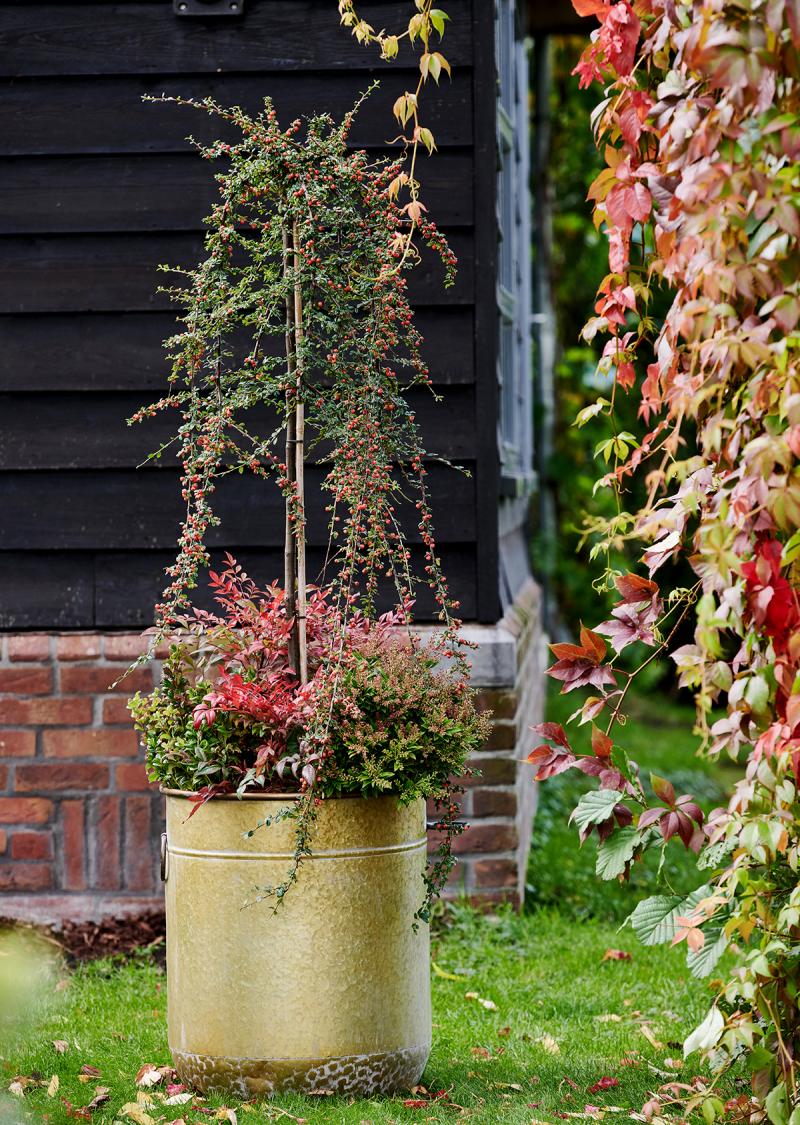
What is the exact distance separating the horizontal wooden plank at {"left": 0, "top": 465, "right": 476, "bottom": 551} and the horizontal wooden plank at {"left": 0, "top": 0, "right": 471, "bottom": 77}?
1217 mm

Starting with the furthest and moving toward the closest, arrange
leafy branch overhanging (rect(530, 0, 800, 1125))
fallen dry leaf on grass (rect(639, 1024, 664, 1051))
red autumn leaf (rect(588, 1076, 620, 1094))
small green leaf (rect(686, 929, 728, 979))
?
fallen dry leaf on grass (rect(639, 1024, 664, 1051))
red autumn leaf (rect(588, 1076, 620, 1094))
small green leaf (rect(686, 929, 728, 979))
leafy branch overhanging (rect(530, 0, 800, 1125))

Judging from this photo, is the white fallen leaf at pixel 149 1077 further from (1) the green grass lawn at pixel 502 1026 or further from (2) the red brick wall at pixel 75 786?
(2) the red brick wall at pixel 75 786

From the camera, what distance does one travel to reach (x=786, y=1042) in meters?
2.43

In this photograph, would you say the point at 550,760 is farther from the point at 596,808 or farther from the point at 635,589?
the point at 635,589

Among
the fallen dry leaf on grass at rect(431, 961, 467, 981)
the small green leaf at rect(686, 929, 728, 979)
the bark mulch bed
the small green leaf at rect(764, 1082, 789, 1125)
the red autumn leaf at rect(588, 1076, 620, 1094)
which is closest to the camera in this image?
the small green leaf at rect(764, 1082, 789, 1125)

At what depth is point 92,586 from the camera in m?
4.23

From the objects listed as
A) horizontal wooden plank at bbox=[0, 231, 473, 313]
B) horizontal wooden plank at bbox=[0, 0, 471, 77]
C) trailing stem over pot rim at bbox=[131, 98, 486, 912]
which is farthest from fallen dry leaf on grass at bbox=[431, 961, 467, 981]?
horizontal wooden plank at bbox=[0, 0, 471, 77]

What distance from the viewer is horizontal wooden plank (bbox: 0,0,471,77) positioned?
4.14 metres

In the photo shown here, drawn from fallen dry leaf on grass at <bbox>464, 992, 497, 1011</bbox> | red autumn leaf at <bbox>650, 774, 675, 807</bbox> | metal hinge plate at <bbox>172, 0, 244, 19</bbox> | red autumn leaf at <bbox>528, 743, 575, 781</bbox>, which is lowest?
fallen dry leaf on grass at <bbox>464, 992, 497, 1011</bbox>


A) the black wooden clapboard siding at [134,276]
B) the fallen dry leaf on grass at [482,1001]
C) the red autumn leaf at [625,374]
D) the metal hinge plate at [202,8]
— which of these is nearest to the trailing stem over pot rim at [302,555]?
the red autumn leaf at [625,374]

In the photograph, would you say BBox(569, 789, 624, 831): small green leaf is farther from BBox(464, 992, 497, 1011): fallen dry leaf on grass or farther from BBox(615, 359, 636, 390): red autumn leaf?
BBox(464, 992, 497, 1011): fallen dry leaf on grass

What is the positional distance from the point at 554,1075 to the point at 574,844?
7.81ft

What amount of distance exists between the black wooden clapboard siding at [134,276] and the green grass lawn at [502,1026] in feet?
3.32

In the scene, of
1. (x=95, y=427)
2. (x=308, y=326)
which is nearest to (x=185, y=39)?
(x=95, y=427)
